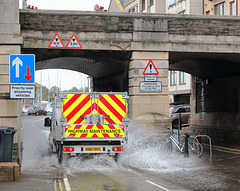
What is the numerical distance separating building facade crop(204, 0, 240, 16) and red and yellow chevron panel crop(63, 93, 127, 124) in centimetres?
2714

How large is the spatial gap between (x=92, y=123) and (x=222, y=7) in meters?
30.9

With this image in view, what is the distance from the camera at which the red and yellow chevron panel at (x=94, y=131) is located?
44.8 ft

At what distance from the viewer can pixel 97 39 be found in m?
18.0

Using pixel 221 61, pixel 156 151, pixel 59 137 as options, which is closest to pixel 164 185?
pixel 59 137

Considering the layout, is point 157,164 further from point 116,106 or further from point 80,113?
point 80,113

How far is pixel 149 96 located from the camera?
1852cm

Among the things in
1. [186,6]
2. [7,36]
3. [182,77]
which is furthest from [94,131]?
[182,77]

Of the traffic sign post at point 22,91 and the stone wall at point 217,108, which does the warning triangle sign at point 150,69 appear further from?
the stone wall at point 217,108

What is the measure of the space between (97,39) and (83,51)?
87 cm

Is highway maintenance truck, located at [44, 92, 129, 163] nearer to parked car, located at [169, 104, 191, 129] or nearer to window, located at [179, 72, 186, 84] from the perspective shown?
parked car, located at [169, 104, 191, 129]

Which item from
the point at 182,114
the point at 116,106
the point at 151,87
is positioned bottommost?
the point at 182,114

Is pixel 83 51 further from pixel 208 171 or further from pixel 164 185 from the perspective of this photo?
pixel 164 185

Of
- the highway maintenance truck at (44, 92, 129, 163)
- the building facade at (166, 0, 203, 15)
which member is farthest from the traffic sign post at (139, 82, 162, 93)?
the building facade at (166, 0, 203, 15)

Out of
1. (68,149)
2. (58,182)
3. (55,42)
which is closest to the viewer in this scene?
(58,182)
